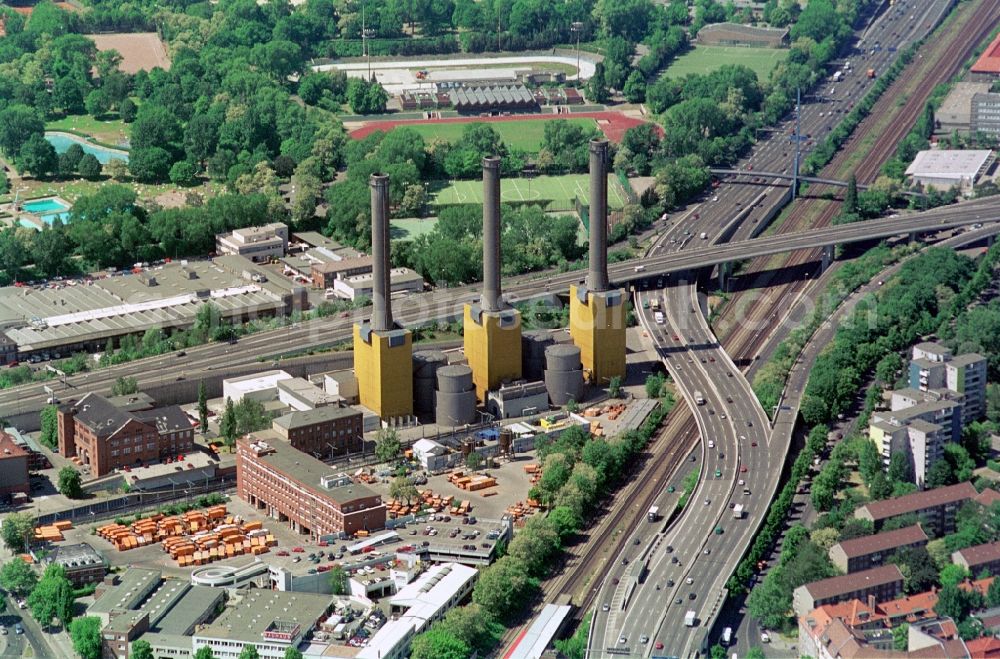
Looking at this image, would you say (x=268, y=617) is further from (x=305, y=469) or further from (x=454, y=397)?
(x=454, y=397)

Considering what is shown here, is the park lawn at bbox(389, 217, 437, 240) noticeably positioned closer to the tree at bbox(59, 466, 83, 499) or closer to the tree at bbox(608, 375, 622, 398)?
the tree at bbox(608, 375, 622, 398)

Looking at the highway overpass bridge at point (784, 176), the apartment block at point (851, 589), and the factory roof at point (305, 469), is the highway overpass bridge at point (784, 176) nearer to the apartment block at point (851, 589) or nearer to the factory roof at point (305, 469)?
the factory roof at point (305, 469)

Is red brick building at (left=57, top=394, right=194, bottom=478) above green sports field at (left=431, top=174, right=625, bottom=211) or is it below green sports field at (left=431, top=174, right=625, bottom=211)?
below

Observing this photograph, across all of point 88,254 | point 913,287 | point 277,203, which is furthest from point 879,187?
point 88,254

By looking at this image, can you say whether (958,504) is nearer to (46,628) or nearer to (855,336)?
(855,336)

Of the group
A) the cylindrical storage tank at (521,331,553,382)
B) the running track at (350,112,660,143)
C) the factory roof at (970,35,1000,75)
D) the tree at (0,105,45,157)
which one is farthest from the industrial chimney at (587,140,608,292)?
the factory roof at (970,35,1000,75)

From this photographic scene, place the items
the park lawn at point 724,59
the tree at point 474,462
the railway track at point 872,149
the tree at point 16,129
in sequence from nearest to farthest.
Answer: the tree at point 474,462, the railway track at point 872,149, the tree at point 16,129, the park lawn at point 724,59

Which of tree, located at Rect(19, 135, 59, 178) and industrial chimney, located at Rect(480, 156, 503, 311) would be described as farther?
tree, located at Rect(19, 135, 59, 178)

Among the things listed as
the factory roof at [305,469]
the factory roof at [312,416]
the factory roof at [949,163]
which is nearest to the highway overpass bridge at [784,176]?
the factory roof at [949,163]
